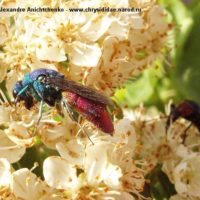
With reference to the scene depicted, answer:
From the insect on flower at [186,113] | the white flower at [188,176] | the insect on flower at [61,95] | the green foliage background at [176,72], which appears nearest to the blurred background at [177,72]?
the green foliage background at [176,72]

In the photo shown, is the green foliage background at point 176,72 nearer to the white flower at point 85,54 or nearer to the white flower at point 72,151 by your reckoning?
the white flower at point 85,54

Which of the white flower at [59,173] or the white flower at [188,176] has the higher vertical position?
the white flower at [59,173]

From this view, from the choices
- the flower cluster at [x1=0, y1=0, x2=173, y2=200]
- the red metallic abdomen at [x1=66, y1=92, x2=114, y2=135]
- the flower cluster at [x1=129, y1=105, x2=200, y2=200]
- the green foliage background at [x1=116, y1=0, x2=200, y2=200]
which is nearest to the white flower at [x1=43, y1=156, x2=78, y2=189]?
the flower cluster at [x1=0, y1=0, x2=173, y2=200]

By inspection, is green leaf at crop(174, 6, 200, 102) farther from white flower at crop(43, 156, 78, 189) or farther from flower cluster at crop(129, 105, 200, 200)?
white flower at crop(43, 156, 78, 189)

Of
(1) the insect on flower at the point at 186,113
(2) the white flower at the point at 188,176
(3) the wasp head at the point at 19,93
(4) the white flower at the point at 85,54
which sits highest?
(4) the white flower at the point at 85,54

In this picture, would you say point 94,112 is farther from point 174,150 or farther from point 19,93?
point 174,150

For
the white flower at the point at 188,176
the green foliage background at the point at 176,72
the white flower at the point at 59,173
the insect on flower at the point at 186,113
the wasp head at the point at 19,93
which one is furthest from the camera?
the green foliage background at the point at 176,72

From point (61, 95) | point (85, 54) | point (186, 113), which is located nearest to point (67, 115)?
point (61, 95)

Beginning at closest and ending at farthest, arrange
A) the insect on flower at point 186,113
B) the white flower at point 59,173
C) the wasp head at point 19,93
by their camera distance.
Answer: the white flower at point 59,173 < the wasp head at point 19,93 < the insect on flower at point 186,113
